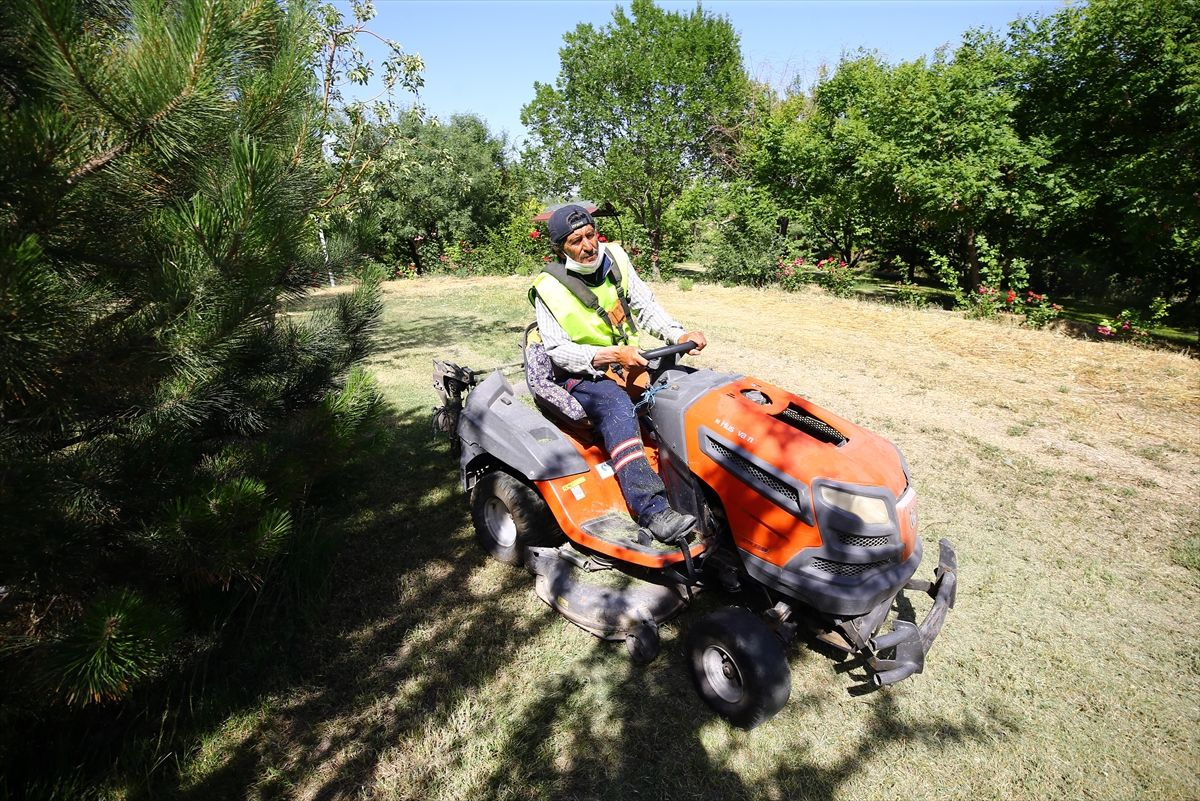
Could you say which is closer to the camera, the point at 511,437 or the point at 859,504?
the point at 859,504

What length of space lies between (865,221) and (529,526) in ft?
73.0

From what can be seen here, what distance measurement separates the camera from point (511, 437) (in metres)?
3.67

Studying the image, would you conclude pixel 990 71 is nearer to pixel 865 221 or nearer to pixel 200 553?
pixel 865 221

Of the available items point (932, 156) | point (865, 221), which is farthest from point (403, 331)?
point (865, 221)

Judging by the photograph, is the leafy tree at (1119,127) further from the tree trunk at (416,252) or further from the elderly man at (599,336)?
the tree trunk at (416,252)

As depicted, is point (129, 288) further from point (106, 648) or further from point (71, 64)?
point (106, 648)

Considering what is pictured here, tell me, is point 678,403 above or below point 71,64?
below

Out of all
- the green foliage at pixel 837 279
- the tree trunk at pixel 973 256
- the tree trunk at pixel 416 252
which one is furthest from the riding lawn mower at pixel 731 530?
the tree trunk at pixel 416 252

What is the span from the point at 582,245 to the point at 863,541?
2234mm

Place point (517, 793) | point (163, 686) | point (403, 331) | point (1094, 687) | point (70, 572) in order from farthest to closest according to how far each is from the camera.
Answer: point (403, 331) → point (1094, 687) → point (163, 686) → point (517, 793) → point (70, 572)

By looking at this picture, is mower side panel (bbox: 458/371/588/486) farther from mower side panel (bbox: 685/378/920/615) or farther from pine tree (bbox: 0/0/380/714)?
pine tree (bbox: 0/0/380/714)

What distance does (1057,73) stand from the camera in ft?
45.9

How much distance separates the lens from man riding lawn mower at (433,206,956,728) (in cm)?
253

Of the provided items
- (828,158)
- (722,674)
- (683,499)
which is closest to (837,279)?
(828,158)
